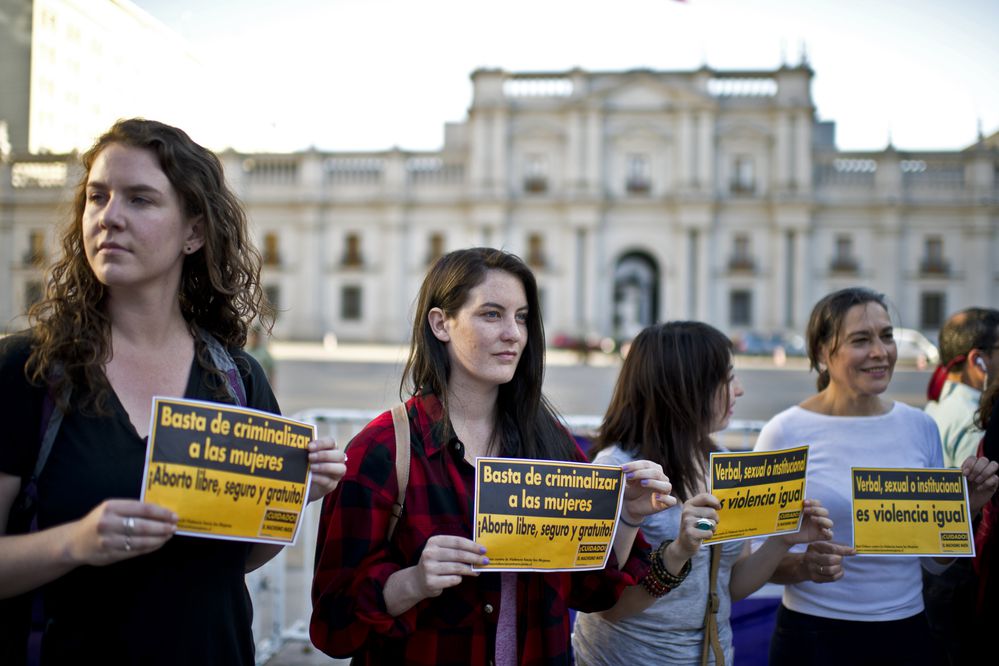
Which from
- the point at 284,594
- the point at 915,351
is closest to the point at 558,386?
the point at 284,594

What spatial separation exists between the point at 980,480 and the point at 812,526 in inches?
24.2

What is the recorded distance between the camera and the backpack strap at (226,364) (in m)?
1.84

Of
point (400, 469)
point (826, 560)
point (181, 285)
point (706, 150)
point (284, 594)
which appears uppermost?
point (706, 150)

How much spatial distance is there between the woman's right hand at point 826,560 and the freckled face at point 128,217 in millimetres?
2206

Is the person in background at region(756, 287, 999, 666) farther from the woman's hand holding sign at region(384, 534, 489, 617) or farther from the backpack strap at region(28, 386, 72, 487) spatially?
the backpack strap at region(28, 386, 72, 487)

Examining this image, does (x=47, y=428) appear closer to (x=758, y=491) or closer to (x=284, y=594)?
(x=758, y=491)

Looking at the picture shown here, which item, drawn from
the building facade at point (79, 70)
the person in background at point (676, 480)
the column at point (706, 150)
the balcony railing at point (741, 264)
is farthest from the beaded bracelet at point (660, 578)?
the column at point (706, 150)

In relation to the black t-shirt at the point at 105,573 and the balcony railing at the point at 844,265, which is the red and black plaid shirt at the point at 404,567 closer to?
the black t-shirt at the point at 105,573

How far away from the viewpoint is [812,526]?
248cm

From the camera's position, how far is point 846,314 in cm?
284

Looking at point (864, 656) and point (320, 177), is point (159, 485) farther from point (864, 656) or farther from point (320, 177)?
point (320, 177)

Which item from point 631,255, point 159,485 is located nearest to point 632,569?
point 159,485

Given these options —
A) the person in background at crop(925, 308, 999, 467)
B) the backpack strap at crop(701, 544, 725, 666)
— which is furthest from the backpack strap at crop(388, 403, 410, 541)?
the person in background at crop(925, 308, 999, 467)

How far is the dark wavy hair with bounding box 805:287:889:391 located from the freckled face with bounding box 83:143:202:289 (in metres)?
2.27
